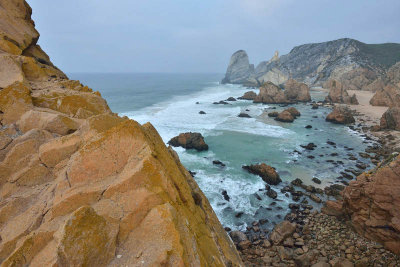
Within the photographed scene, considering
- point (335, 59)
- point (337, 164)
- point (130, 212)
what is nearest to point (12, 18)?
point (130, 212)

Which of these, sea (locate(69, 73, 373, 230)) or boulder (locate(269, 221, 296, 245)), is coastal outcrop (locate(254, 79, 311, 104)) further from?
boulder (locate(269, 221, 296, 245))

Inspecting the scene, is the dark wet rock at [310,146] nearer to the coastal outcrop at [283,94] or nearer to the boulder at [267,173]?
the boulder at [267,173]

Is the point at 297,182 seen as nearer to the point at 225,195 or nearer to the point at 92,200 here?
the point at 225,195

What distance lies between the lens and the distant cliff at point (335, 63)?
94.5 meters

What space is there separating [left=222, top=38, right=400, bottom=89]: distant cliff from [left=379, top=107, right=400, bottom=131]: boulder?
216 feet

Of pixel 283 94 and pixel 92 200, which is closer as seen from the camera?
pixel 92 200

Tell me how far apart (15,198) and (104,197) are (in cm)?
246

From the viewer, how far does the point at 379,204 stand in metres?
12.0

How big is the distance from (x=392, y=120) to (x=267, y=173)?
29726 millimetres

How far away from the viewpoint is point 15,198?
5.45 m

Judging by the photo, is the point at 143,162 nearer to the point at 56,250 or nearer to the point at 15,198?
the point at 56,250

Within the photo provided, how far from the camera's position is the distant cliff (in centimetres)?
9447

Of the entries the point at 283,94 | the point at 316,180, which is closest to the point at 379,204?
the point at 316,180

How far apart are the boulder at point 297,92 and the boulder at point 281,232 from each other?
6579cm
